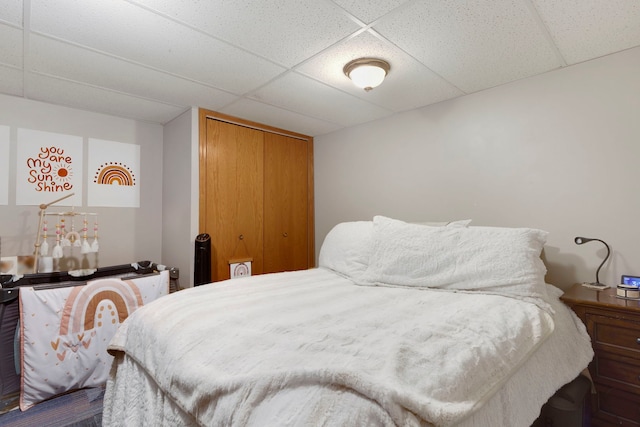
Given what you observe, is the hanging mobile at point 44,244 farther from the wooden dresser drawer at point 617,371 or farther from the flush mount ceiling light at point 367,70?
the wooden dresser drawer at point 617,371

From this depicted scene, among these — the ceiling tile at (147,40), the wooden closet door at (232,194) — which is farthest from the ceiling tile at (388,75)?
the wooden closet door at (232,194)

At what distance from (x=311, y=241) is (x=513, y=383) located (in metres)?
2.76

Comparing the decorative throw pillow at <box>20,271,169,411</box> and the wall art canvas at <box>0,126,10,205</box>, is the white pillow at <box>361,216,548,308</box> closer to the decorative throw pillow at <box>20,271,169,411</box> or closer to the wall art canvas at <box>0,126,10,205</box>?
the decorative throw pillow at <box>20,271,169,411</box>

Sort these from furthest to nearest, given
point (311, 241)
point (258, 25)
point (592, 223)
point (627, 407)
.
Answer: point (311, 241) < point (592, 223) < point (258, 25) < point (627, 407)

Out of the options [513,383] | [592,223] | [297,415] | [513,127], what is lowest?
[513,383]

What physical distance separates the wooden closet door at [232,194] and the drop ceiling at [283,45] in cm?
45

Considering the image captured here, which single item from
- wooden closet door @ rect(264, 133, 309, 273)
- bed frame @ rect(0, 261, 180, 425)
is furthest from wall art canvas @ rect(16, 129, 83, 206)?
wooden closet door @ rect(264, 133, 309, 273)

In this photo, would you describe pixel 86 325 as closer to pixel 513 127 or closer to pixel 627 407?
pixel 627 407

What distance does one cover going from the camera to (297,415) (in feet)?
2.29

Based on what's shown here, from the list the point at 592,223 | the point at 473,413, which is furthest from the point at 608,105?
the point at 473,413

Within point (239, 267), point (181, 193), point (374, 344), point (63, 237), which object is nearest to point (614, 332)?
point (374, 344)

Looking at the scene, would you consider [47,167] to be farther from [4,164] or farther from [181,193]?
[181,193]

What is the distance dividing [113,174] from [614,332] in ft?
12.2

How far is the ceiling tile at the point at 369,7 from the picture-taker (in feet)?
4.68
